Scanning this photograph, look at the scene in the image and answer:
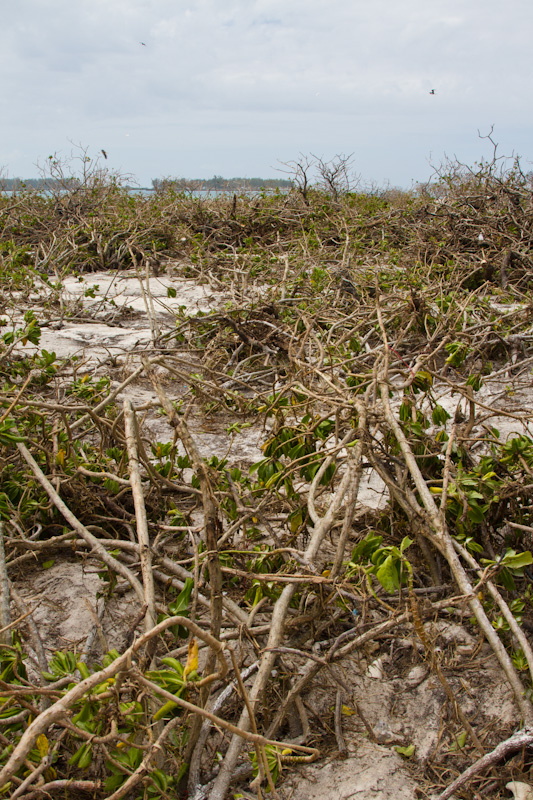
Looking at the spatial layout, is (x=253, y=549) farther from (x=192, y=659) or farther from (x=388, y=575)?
(x=192, y=659)

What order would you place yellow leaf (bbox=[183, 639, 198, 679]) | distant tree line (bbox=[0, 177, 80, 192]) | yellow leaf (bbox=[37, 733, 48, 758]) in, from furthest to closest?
distant tree line (bbox=[0, 177, 80, 192])
yellow leaf (bbox=[37, 733, 48, 758])
yellow leaf (bbox=[183, 639, 198, 679])

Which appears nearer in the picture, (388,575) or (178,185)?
(388,575)

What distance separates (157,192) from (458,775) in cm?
1038

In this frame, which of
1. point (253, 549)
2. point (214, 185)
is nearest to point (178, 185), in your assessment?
point (214, 185)

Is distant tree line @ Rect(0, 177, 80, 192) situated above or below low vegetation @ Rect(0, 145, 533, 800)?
above

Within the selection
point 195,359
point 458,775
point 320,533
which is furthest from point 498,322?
point 458,775

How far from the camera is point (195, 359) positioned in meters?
4.72

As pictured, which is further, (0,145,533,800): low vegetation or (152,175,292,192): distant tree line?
(152,175,292,192): distant tree line

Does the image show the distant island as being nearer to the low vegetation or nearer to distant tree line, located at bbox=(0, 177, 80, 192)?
distant tree line, located at bbox=(0, 177, 80, 192)

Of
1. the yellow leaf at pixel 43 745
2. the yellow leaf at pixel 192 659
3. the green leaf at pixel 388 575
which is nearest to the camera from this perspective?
the yellow leaf at pixel 192 659

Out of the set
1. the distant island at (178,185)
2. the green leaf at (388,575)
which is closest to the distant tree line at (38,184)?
the distant island at (178,185)

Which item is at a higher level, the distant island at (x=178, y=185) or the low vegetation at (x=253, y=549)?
the distant island at (x=178, y=185)

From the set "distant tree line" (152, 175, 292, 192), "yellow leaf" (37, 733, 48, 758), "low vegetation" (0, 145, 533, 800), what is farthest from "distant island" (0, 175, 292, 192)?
"yellow leaf" (37, 733, 48, 758)

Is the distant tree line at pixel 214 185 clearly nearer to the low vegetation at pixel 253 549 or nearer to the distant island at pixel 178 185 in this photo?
the distant island at pixel 178 185
